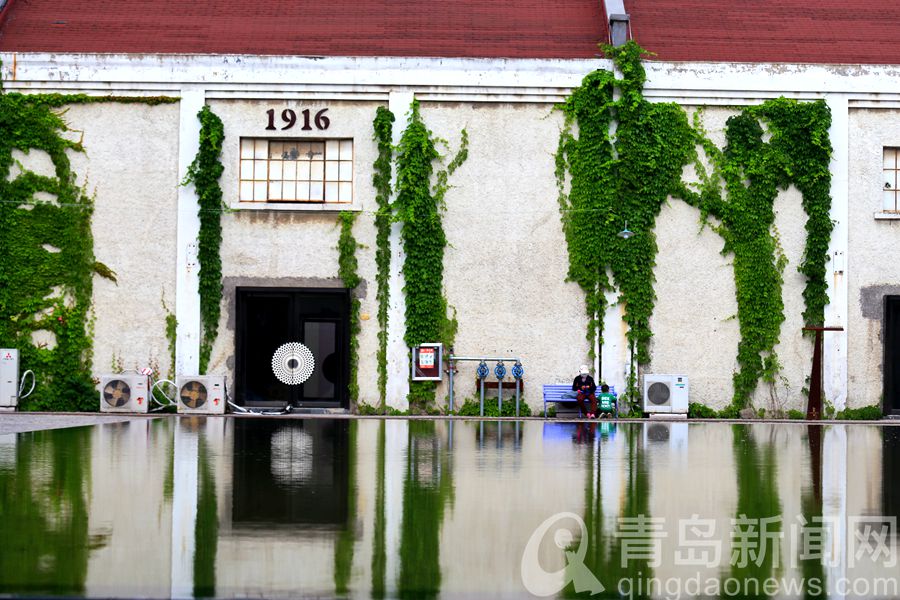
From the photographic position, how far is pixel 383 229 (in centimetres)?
2397

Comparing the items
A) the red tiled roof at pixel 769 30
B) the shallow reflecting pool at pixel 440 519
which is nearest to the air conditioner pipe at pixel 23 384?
the shallow reflecting pool at pixel 440 519

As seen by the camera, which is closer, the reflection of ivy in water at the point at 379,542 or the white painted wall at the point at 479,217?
the reflection of ivy in water at the point at 379,542

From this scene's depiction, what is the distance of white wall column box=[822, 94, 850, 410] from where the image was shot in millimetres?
24031

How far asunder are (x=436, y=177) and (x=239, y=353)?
204 inches

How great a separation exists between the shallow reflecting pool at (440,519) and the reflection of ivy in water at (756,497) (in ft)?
0.10

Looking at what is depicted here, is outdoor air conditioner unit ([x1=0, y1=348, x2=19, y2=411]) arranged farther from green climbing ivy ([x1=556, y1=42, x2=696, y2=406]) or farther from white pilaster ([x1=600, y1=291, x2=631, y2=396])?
white pilaster ([x1=600, y1=291, x2=631, y2=396])

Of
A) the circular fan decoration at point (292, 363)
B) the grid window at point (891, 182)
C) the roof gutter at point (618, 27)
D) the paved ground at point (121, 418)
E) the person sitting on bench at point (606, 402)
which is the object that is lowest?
the paved ground at point (121, 418)

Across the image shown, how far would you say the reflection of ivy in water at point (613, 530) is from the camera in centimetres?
727

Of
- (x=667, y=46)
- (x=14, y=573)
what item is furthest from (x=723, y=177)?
(x=14, y=573)

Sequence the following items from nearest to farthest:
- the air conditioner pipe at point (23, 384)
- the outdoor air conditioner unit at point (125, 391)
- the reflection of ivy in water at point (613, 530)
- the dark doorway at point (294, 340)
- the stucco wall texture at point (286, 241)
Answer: the reflection of ivy in water at point (613, 530)
the outdoor air conditioner unit at point (125, 391)
the air conditioner pipe at point (23, 384)
the stucco wall texture at point (286, 241)
the dark doorway at point (294, 340)

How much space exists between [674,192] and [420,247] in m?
5.12

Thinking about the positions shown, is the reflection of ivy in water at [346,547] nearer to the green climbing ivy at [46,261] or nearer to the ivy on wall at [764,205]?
the green climbing ivy at [46,261]

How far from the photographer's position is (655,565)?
7633 mm

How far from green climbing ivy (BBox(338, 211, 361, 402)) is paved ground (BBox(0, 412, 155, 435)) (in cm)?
420
